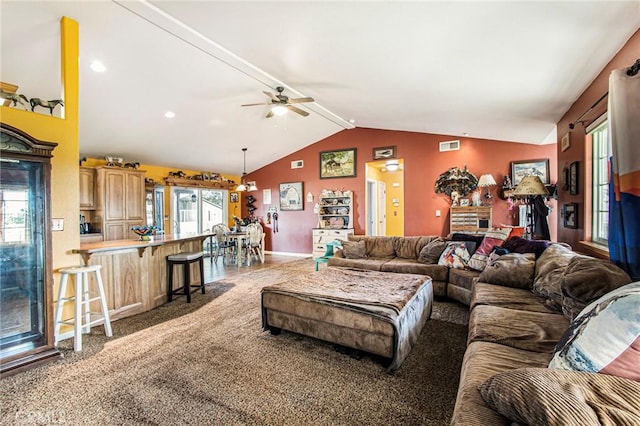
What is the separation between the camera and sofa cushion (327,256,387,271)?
14.2ft

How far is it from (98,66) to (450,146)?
618 centimetres

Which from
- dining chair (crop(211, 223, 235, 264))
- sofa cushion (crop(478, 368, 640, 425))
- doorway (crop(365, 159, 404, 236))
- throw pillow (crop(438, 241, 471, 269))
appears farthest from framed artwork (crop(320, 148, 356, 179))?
sofa cushion (crop(478, 368, 640, 425))

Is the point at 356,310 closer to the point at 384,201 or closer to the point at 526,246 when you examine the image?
the point at 526,246

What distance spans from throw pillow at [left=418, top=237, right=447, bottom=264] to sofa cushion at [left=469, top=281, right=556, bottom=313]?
4.31ft

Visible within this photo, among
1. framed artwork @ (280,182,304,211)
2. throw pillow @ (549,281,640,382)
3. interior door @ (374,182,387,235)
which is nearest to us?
throw pillow @ (549,281,640,382)

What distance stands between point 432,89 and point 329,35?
157cm

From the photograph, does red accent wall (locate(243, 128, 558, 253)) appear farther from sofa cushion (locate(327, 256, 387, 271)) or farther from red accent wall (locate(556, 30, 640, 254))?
sofa cushion (locate(327, 256, 387, 271))

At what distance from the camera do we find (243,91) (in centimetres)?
468

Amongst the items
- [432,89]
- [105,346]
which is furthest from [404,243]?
[105,346]

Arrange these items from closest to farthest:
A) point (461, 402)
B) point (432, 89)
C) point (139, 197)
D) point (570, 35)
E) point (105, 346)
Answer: point (461, 402) → point (570, 35) → point (105, 346) → point (432, 89) → point (139, 197)

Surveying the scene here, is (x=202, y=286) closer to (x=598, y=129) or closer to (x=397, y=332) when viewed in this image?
(x=397, y=332)

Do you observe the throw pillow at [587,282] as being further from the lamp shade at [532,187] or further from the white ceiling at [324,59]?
the lamp shade at [532,187]

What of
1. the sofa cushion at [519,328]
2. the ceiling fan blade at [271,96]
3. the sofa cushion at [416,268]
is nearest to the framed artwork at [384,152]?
the sofa cushion at [416,268]

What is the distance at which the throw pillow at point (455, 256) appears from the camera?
3819 millimetres
